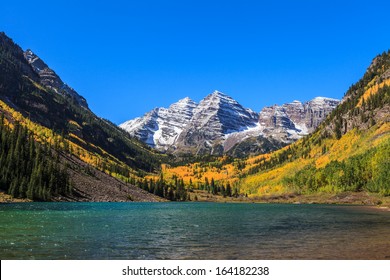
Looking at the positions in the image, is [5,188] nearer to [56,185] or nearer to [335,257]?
[56,185]

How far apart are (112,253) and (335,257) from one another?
68.4 feet

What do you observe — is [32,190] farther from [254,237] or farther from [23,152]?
[254,237]

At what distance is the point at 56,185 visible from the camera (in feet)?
592

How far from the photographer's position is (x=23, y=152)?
598 feet

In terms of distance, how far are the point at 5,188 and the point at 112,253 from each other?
133 metres

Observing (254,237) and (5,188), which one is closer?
(254,237)
